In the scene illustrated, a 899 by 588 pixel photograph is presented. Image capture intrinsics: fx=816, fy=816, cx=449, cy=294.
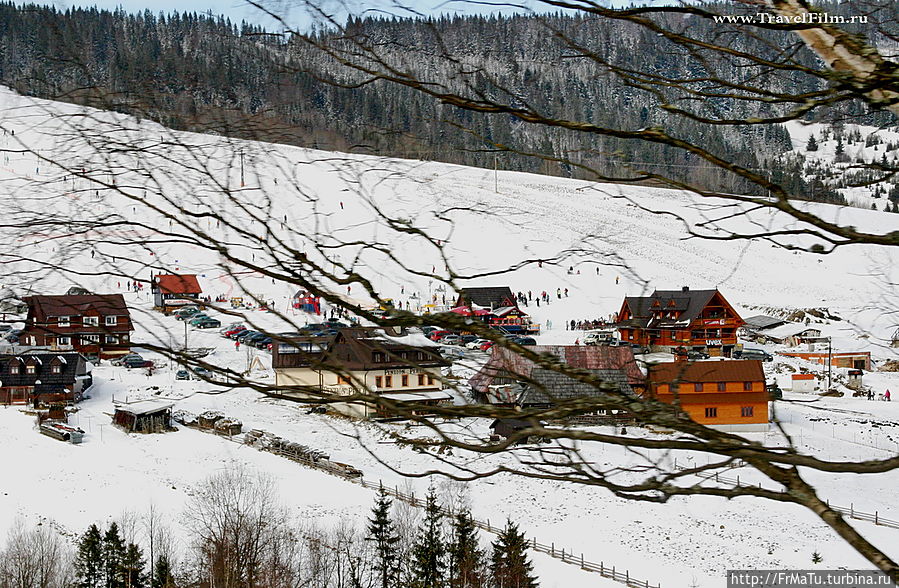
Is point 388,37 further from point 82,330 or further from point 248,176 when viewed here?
point 82,330

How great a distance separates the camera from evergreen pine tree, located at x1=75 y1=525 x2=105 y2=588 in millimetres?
12836

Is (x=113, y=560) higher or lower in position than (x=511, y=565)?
higher

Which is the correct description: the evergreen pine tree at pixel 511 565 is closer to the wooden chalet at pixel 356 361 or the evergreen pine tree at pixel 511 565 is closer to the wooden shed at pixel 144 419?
the wooden chalet at pixel 356 361

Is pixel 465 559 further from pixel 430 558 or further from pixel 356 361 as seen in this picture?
pixel 356 361

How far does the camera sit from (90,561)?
13.0 metres

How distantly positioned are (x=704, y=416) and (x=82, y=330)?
24199mm

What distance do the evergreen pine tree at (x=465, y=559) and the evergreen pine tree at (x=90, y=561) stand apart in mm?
5622

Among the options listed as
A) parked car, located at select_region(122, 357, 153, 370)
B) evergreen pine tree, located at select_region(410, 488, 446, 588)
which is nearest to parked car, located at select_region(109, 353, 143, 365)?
parked car, located at select_region(122, 357, 153, 370)

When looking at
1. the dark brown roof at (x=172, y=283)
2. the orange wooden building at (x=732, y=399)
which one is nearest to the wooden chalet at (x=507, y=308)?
the orange wooden building at (x=732, y=399)

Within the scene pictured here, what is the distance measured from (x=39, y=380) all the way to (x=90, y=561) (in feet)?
48.7

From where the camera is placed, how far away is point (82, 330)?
7.65ft

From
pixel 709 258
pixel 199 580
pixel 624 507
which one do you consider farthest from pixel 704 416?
pixel 709 258

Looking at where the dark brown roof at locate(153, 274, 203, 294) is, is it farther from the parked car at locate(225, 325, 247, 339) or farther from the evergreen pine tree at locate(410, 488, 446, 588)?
the parked car at locate(225, 325, 247, 339)

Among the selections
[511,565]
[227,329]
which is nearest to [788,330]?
[227,329]
